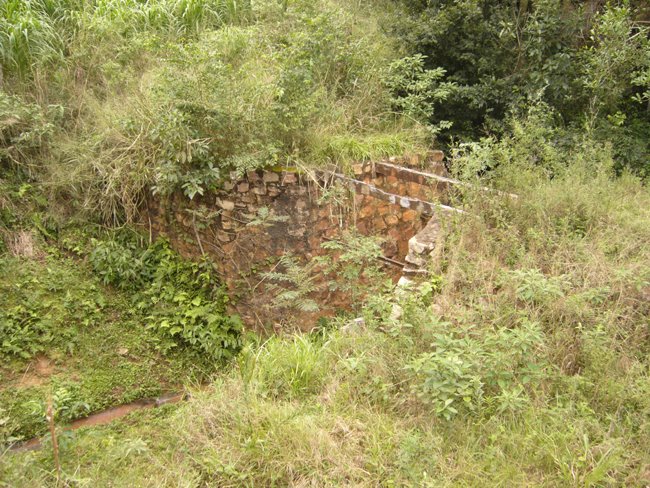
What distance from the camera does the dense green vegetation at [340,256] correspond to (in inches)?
113

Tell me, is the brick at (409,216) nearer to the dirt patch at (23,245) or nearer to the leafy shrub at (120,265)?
the leafy shrub at (120,265)

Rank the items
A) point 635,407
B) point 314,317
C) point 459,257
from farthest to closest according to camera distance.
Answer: point 314,317 < point 459,257 < point 635,407

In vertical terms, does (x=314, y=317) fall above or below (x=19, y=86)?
below

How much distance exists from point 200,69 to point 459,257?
127 inches

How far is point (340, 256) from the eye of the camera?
4234mm

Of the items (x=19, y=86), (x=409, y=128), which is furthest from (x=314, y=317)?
(x=19, y=86)

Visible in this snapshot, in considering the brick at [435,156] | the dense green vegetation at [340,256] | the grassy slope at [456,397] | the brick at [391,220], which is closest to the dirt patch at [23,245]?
the dense green vegetation at [340,256]

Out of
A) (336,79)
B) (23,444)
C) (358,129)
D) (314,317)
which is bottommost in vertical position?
(23,444)

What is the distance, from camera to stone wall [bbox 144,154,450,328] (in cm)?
548

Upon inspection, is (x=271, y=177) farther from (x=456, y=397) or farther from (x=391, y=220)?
(x=456, y=397)

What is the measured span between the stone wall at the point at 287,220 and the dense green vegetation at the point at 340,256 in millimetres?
223

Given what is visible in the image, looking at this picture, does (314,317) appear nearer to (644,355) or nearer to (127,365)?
(127,365)

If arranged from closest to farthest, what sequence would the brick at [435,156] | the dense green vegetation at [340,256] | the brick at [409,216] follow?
the dense green vegetation at [340,256]
the brick at [409,216]
the brick at [435,156]

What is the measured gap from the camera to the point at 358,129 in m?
6.26
